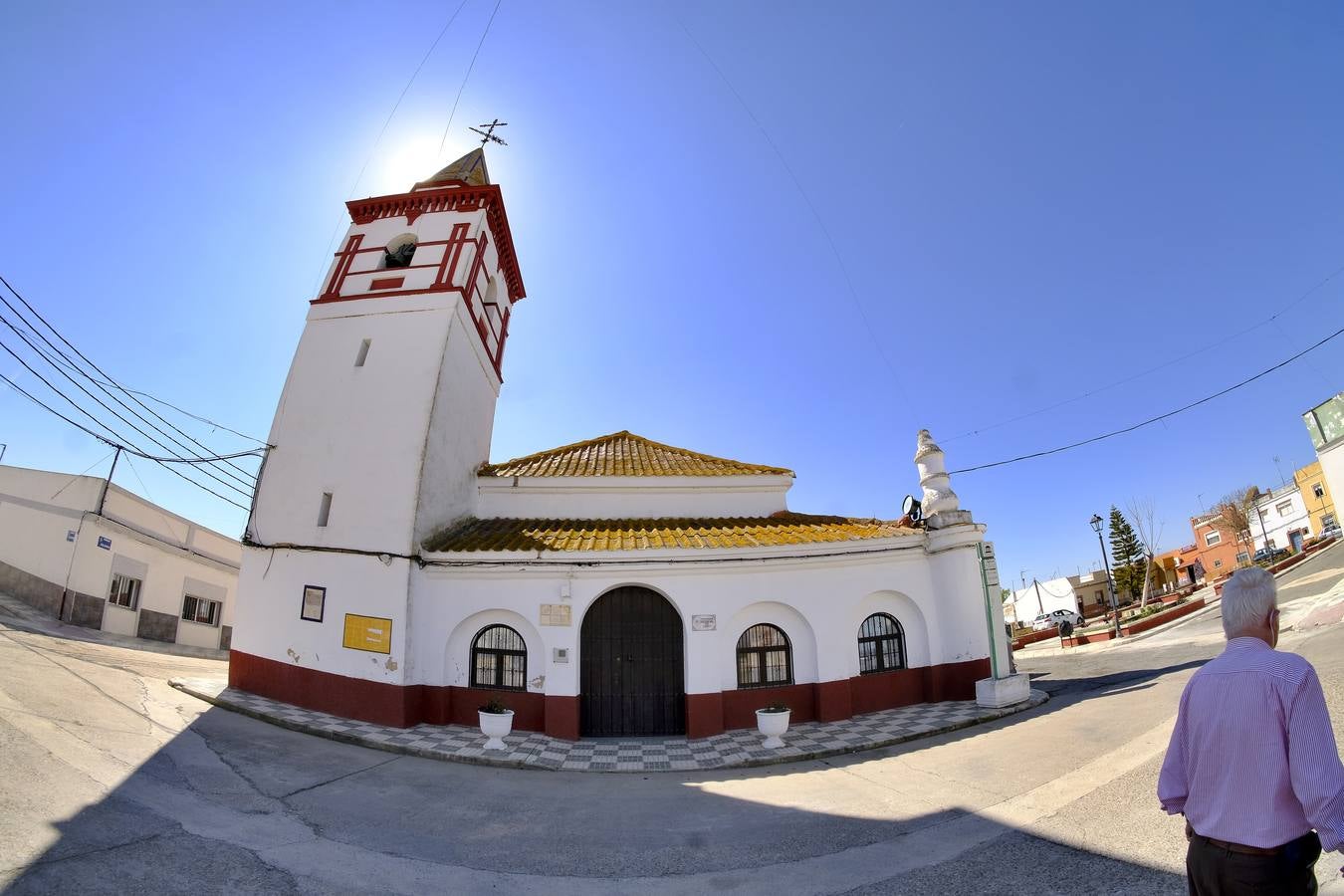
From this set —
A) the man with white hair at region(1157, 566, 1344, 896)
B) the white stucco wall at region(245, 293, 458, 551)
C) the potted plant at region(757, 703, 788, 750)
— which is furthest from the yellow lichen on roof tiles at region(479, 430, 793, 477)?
the man with white hair at region(1157, 566, 1344, 896)

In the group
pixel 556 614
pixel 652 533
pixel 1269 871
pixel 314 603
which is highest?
pixel 652 533

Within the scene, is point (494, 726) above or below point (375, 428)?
below

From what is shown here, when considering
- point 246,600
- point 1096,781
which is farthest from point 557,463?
point 1096,781

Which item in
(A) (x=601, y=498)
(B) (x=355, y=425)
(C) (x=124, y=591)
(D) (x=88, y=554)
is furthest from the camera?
(C) (x=124, y=591)

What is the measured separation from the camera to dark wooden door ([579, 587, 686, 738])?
1030 cm

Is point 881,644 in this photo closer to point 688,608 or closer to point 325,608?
point 688,608

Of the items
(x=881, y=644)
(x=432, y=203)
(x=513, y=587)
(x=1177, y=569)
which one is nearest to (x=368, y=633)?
(x=513, y=587)

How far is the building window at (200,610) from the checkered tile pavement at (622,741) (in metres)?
12.1

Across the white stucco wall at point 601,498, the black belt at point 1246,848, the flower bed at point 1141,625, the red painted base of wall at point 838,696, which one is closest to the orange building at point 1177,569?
the flower bed at point 1141,625

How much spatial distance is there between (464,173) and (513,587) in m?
11.7

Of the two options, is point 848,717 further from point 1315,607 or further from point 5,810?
point 1315,607

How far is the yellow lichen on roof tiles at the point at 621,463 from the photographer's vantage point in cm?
1420

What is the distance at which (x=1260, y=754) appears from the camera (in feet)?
7.44

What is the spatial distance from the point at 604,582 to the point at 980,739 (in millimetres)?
6695
